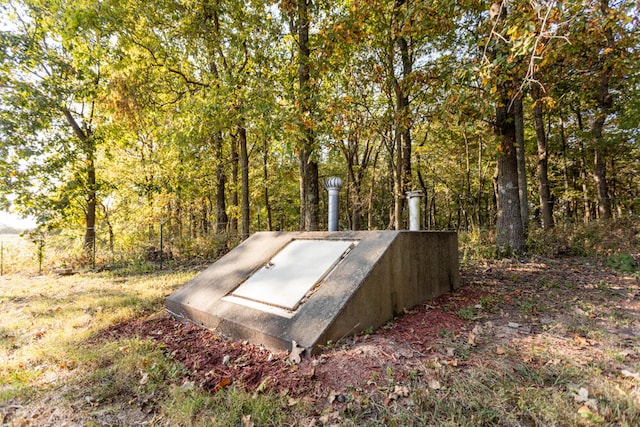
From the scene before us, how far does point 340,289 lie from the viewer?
3182 mm

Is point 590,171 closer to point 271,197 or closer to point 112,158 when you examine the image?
point 271,197

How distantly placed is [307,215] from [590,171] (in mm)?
15692

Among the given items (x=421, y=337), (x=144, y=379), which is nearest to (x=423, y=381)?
(x=421, y=337)

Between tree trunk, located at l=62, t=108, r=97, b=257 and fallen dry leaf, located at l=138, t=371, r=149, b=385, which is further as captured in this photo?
tree trunk, located at l=62, t=108, r=97, b=257

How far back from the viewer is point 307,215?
24.7ft

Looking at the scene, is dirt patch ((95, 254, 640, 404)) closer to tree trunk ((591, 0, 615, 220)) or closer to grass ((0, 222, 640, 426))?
grass ((0, 222, 640, 426))

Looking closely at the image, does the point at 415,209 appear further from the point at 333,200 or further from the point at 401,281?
the point at 401,281

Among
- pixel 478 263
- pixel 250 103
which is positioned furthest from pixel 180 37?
pixel 478 263

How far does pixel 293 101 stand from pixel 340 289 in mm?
5217

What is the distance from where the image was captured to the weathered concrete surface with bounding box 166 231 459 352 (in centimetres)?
296

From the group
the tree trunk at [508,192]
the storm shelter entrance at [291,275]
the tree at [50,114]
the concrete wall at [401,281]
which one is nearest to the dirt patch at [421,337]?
the concrete wall at [401,281]

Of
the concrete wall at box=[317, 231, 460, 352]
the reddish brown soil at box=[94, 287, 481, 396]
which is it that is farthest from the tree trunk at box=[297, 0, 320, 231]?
the reddish brown soil at box=[94, 287, 481, 396]

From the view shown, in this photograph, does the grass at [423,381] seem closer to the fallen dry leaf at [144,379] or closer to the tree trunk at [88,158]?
the fallen dry leaf at [144,379]

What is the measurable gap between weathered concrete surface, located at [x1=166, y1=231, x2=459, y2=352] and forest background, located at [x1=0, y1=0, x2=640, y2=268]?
2363 millimetres
